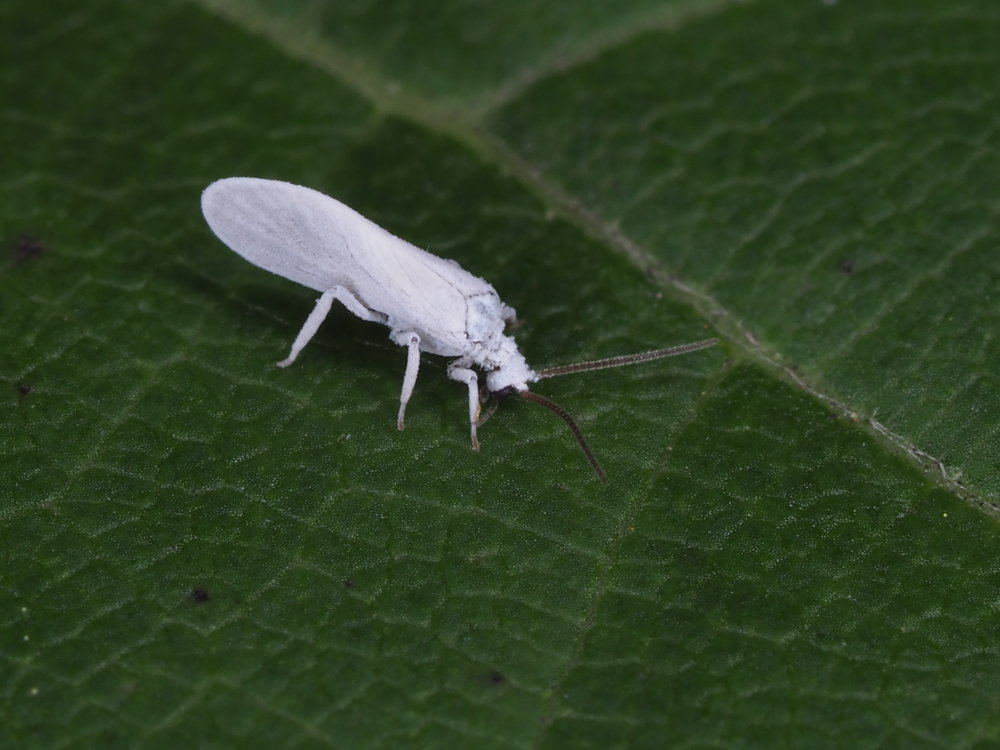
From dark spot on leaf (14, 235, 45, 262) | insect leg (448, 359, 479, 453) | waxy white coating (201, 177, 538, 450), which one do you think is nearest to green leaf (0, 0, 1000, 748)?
dark spot on leaf (14, 235, 45, 262)

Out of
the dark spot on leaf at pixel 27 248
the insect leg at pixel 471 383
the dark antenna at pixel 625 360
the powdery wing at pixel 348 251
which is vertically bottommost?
the insect leg at pixel 471 383

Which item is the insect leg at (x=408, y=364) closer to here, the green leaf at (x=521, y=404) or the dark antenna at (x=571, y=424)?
the green leaf at (x=521, y=404)

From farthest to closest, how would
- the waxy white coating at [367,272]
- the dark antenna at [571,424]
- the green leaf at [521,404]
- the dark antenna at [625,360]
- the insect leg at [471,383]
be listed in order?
the waxy white coating at [367,272] → the dark antenna at [625,360] → the insect leg at [471,383] → the dark antenna at [571,424] → the green leaf at [521,404]

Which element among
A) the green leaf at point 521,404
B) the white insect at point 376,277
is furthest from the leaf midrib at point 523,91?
the white insect at point 376,277

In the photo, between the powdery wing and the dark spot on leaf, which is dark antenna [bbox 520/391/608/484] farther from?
the dark spot on leaf

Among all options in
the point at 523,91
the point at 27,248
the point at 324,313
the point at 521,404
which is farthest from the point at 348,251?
the point at 27,248

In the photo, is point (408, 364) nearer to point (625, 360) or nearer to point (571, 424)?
point (571, 424)
